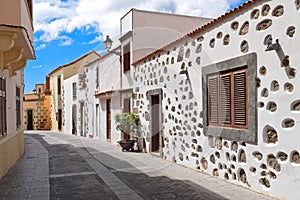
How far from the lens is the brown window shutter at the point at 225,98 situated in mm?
7055

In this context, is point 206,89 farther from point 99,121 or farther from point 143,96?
point 99,121

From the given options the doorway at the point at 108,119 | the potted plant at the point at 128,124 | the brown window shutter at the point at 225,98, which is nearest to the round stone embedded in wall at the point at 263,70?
the brown window shutter at the point at 225,98

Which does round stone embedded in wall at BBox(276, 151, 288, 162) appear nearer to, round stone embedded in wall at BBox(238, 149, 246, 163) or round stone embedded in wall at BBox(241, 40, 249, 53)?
round stone embedded in wall at BBox(238, 149, 246, 163)

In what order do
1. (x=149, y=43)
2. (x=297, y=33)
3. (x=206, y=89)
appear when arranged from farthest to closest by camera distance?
(x=149, y=43) < (x=206, y=89) < (x=297, y=33)

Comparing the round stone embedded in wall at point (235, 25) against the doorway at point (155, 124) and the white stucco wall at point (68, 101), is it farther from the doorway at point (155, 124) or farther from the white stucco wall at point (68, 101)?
the white stucco wall at point (68, 101)

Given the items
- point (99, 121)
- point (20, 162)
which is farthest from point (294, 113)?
point (99, 121)

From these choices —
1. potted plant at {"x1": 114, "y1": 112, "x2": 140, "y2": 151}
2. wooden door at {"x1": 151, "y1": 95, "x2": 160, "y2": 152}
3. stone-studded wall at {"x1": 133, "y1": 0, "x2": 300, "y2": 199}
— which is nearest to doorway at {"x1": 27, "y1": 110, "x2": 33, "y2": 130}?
potted plant at {"x1": 114, "y1": 112, "x2": 140, "y2": 151}

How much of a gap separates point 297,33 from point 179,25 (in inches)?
388

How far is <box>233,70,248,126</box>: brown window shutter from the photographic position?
6.49 meters

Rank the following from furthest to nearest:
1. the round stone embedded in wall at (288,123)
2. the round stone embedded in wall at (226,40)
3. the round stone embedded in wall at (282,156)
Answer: the round stone embedded in wall at (226,40), the round stone embedded in wall at (282,156), the round stone embedded in wall at (288,123)

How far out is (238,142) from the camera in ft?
21.7

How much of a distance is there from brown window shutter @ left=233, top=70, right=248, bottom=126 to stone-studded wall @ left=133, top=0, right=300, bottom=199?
1.41 feet

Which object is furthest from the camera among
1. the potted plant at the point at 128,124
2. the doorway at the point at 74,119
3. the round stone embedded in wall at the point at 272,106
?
the doorway at the point at 74,119

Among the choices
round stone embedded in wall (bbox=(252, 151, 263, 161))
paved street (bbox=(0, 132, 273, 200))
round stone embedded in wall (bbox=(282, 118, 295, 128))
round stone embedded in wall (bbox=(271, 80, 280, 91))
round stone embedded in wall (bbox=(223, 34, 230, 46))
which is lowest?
paved street (bbox=(0, 132, 273, 200))
